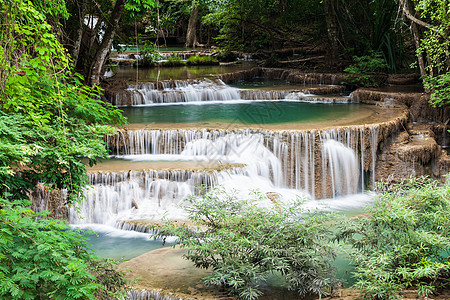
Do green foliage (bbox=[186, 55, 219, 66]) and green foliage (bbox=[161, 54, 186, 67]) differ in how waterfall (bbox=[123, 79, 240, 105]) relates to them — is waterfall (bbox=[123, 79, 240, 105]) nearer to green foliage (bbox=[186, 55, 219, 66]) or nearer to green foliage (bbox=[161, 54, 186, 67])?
green foliage (bbox=[161, 54, 186, 67])

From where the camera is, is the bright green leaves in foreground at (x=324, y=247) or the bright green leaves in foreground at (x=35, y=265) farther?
the bright green leaves in foreground at (x=324, y=247)

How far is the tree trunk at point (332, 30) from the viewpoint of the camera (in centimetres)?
1761

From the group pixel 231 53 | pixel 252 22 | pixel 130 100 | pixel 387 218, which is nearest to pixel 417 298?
pixel 387 218

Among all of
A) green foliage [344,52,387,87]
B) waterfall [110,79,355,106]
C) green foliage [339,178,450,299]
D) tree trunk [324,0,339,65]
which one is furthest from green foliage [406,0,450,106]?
green foliage [339,178,450,299]

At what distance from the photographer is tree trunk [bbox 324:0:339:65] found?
17.6 m

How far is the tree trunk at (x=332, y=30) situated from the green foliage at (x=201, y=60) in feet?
19.3

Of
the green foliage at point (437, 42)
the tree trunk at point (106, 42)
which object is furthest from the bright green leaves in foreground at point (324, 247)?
the tree trunk at point (106, 42)

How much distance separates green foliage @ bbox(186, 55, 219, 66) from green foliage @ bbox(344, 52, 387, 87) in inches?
302

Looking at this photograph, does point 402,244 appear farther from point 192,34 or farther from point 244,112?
point 192,34

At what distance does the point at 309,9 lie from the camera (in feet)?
67.2

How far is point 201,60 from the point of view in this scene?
21.7m

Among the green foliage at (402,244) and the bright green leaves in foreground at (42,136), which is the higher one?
the bright green leaves in foreground at (42,136)

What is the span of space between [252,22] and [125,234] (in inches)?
593

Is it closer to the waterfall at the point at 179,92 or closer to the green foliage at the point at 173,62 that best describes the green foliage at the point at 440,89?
the waterfall at the point at 179,92
